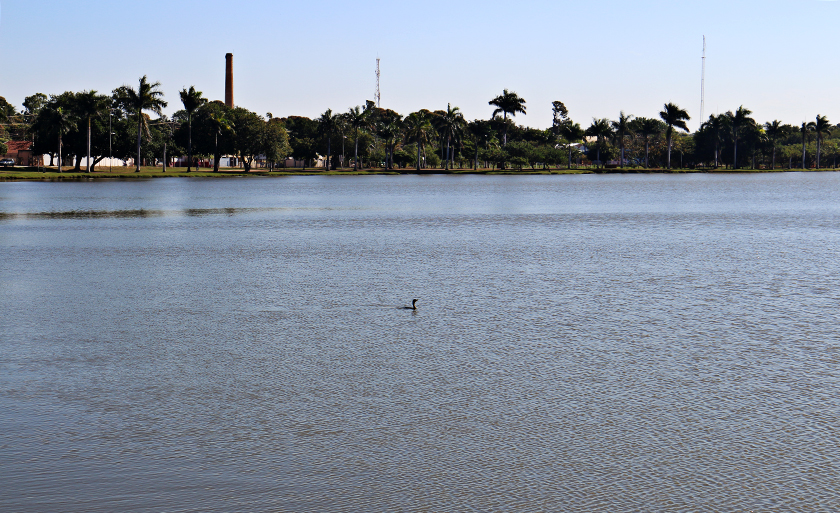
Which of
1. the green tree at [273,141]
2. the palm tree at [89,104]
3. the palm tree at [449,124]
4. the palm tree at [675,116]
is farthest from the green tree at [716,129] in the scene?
the palm tree at [89,104]

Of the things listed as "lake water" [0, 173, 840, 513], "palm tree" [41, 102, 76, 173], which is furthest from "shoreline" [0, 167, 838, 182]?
"lake water" [0, 173, 840, 513]

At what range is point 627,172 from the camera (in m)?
165

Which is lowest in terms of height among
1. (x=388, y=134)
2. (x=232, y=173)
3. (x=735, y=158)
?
(x=232, y=173)

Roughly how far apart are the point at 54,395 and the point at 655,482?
637 centimetres

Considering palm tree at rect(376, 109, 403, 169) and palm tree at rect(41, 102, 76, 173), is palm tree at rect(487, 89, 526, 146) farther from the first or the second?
palm tree at rect(41, 102, 76, 173)

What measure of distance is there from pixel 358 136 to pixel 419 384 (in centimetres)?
15522

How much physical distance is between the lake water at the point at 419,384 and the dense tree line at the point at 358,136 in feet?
310

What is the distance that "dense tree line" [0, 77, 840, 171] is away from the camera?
119 meters

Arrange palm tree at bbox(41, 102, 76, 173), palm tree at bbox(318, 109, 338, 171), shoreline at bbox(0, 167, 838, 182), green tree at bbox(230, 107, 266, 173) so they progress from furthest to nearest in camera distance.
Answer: palm tree at bbox(318, 109, 338, 171)
green tree at bbox(230, 107, 266, 173)
palm tree at bbox(41, 102, 76, 173)
shoreline at bbox(0, 167, 838, 182)

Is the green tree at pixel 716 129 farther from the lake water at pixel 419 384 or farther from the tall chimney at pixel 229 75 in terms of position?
the lake water at pixel 419 384

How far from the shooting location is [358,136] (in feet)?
535

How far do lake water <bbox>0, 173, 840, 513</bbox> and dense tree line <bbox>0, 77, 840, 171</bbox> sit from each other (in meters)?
94.4

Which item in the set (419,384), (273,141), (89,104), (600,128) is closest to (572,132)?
(600,128)

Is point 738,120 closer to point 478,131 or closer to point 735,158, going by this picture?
point 735,158
